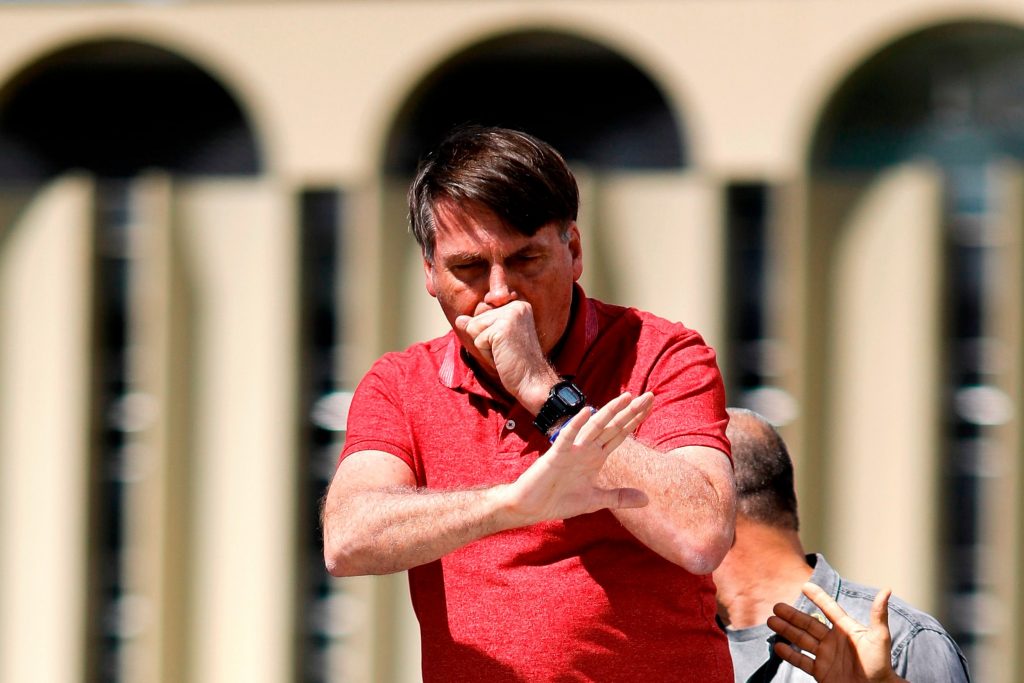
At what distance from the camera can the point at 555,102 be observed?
9203 mm

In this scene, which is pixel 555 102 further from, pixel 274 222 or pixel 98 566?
pixel 98 566

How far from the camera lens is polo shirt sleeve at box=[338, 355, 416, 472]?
6.58 ft

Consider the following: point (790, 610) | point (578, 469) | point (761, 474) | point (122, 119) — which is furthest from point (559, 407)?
point (122, 119)

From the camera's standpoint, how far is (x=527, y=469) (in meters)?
1.85

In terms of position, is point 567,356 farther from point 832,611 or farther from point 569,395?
point 832,611

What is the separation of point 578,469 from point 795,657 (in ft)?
Result: 1.73

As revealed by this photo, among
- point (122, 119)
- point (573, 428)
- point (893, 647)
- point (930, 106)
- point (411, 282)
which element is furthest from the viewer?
point (122, 119)

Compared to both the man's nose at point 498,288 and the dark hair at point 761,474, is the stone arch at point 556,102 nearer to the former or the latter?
the dark hair at point 761,474

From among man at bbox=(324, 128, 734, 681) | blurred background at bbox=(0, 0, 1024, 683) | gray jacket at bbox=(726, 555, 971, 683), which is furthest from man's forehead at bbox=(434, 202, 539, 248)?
blurred background at bbox=(0, 0, 1024, 683)

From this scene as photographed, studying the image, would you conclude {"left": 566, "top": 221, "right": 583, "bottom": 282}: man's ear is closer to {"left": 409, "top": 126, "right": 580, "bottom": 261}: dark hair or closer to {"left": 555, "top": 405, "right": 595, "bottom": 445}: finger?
{"left": 409, "top": 126, "right": 580, "bottom": 261}: dark hair

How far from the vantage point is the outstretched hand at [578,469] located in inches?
68.7

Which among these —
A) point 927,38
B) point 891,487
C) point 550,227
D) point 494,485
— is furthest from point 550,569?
point 927,38

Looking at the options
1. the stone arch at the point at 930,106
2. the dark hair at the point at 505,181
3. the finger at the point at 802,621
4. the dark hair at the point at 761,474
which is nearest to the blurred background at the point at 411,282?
the stone arch at the point at 930,106

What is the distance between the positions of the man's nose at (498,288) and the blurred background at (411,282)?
6483 mm
